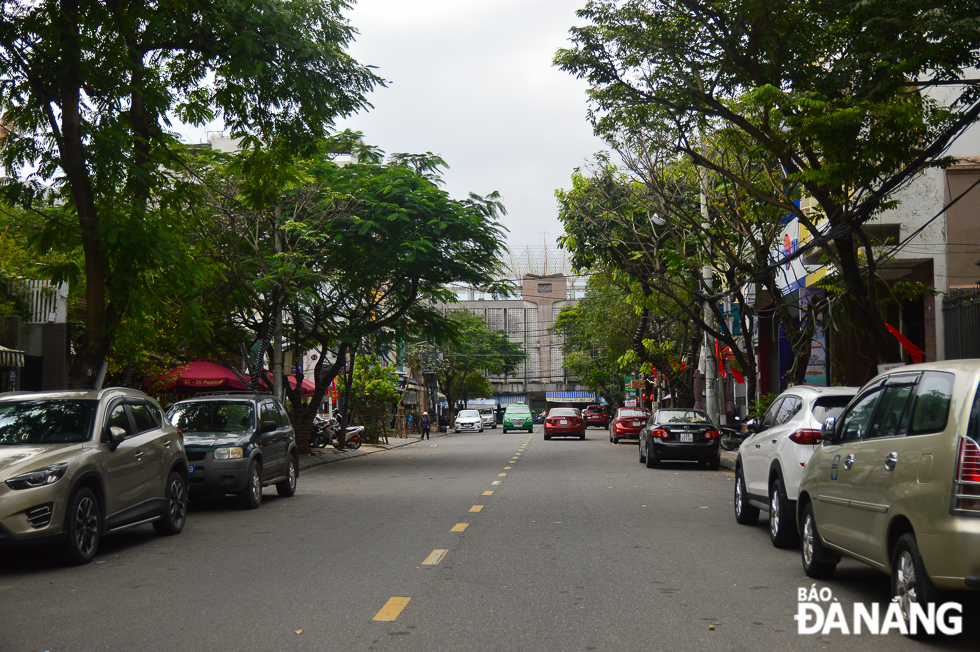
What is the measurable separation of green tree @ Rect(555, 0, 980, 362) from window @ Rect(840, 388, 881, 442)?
5573 mm

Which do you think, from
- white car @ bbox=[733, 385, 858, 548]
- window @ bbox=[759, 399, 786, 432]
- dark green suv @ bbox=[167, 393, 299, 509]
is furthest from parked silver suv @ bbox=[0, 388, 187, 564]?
window @ bbox=[759, 399, 786, 432]

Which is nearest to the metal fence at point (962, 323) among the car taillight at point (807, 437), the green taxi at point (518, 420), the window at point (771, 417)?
the window at point (771, 417)

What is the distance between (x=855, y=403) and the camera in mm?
7652

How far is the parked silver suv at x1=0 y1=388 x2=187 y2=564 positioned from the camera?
8.48 meters

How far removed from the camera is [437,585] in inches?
308

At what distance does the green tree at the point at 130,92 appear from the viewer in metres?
12.2

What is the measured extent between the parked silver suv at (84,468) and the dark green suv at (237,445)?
2065 mm

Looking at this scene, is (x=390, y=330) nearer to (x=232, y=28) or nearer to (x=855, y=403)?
(x=232, y=28)

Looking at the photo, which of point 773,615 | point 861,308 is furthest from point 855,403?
point 861,308

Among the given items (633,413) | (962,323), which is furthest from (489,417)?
(962,323)

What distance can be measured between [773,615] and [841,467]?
1319mm

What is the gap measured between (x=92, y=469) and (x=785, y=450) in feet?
23.3

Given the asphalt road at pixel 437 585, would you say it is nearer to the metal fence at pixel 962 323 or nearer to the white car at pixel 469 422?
the metal fence at pixel 962 323

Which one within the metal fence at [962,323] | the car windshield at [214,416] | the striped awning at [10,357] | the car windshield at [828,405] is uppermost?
the metal fence at [962,323]
